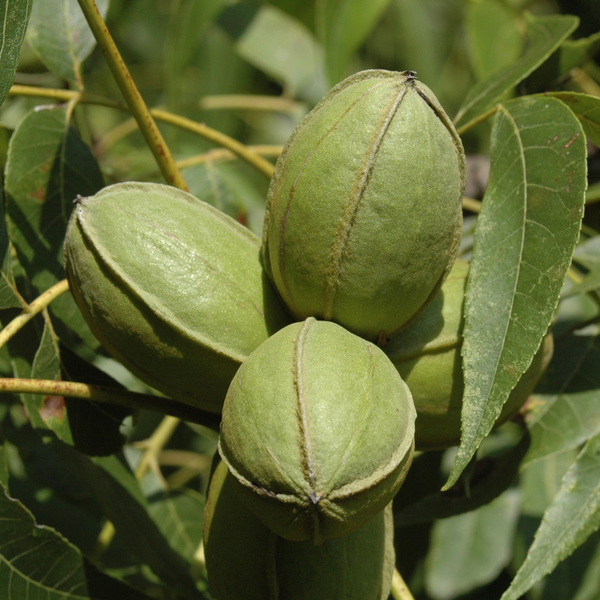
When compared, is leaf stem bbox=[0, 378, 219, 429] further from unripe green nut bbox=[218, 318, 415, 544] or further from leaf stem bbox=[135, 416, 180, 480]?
leaf stem bbox=[135, 416, 180, 480]

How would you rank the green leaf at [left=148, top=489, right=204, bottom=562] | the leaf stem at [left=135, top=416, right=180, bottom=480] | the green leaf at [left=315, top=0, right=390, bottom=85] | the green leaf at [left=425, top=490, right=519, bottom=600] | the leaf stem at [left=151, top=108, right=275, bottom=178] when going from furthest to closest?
1. the green leaf at [left=315, top=0, right=390, bottom=85]
2. the green leaf at [left=425, top=490, right=519, bottom=600]
3. the leaf stem at [left=135, top=416, right=180, bottom=480]
4. the green leaf at [left=148, top=489, right=204, bottom=562]
5. the leaf stem at [left=151, top=108, right=275, bottom=178]

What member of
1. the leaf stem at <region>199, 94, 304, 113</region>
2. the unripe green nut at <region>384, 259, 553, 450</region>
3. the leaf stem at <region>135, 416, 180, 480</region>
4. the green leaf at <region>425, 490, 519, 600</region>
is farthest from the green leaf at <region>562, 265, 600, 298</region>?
the leaf stem at <region>199, 94, 304, 113</region>

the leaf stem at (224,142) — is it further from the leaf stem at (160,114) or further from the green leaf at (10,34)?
the green leaf at (10,34)

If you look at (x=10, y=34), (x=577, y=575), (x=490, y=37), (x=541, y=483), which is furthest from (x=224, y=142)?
(x=577, y=575)

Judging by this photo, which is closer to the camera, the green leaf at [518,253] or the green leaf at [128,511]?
the green leaf at [518,253]

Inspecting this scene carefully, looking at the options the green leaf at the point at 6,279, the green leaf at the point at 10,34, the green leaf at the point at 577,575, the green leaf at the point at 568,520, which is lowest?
the green leaf at the point at 577,575

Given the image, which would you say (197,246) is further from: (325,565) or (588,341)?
(588,341)

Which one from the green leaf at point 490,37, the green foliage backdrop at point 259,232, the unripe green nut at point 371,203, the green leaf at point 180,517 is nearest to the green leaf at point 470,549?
the green foliage backdrop at point 259,232

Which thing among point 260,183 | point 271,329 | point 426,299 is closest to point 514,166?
point 426,299
